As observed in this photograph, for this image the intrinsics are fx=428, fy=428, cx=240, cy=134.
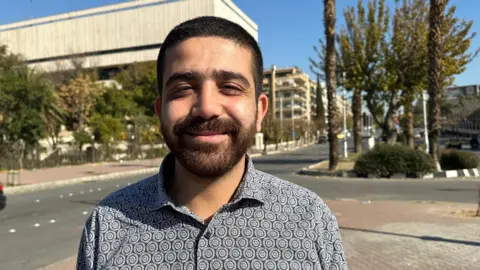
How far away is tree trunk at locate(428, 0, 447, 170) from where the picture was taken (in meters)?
15.7

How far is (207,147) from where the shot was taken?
1.41 metres

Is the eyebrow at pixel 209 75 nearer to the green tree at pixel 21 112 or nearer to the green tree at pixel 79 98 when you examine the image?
the green tree at pixel 21 112

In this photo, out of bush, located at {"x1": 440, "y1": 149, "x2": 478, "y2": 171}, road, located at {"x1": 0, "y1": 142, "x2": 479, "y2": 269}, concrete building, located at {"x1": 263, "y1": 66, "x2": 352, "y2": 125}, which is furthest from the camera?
concrete building, located at {"x1": 263, "y1": 66, "x2": 352, "y2": 125}

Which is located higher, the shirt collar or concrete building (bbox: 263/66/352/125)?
concrete building (bbox: 263/66/352/125)

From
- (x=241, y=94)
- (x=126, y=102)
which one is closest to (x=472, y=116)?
(x=126, y=102)

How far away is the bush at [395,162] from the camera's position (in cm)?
1570

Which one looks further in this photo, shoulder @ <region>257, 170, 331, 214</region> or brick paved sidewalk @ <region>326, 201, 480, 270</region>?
brick paved sidewalk @ <region>326, 201, 480, 270</region>

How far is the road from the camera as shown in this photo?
6.55 m

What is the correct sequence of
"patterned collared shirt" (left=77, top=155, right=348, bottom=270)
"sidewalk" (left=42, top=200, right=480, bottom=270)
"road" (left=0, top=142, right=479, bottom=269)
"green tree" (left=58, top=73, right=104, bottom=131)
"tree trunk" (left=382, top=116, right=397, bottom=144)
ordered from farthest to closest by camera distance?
1. "green tree" (left=58, top=73, right=104, bottom=131)
2. "tree trunk" (left=382, top=116, right=397, bottom=144)
3. "road" (left=0, top=142, right=479, bottom=269)
4. "sidewalk" (left=42, top=200, right=480, bottom=270)
5. "patterned collared shirt" (left=77, top=155, right=348, bottom=270)

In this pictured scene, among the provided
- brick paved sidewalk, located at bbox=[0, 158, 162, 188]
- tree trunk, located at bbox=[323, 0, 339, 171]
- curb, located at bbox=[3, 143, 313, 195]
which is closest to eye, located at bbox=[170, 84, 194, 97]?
curb, located at bbox=[3, 143, 313, 195]

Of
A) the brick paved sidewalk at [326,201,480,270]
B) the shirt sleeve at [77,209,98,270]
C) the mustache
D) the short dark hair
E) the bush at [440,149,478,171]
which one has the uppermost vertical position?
the short dark hair

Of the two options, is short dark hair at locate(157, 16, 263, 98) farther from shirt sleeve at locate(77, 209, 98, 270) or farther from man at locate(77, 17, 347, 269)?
shirt sleeve at locate(77, 209, 98, 270)

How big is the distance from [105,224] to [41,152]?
31166 millimetres

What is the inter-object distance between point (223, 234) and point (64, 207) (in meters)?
10.9
